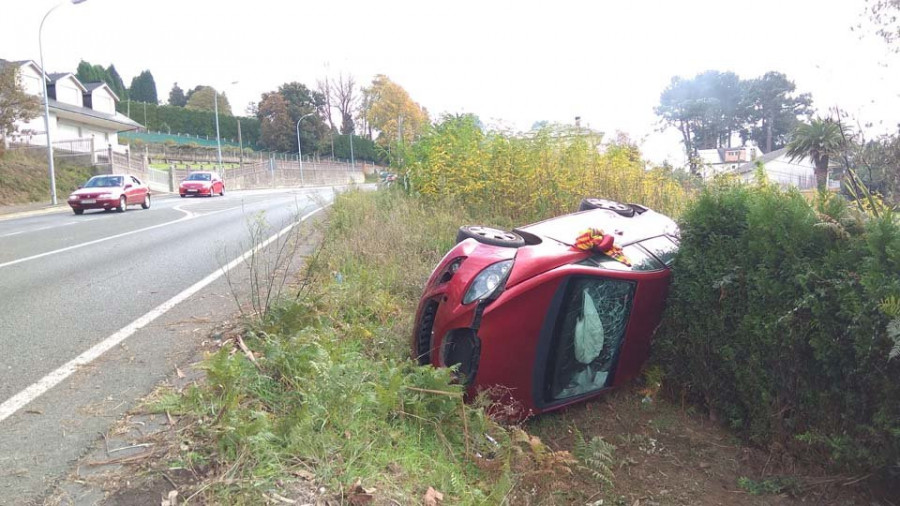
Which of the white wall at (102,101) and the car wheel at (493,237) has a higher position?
the white wall at (102,101)

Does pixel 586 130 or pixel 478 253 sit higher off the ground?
pixel 586 130

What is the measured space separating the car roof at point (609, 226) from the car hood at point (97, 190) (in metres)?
21.4

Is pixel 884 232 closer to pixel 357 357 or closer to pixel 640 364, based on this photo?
pixel 640 364

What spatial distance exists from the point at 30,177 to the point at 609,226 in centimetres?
3550

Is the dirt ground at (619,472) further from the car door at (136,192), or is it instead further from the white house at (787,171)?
the car door at (136,192)

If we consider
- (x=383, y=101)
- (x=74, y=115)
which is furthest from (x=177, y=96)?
(x=74, y=115)

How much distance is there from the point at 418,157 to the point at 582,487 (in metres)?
8.25

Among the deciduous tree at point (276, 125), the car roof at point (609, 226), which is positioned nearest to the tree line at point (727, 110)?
the car roof at point (609, 226)

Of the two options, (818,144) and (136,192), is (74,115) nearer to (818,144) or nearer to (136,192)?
(136,192)

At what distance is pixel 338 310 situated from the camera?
17.6ft

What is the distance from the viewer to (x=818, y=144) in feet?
19.3

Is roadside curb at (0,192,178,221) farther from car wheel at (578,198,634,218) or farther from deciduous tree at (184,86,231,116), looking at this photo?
deciduous tree at (184,86,231,116)

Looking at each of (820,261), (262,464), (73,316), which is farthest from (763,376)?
(73,316)

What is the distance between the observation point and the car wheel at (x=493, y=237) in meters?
4.13
